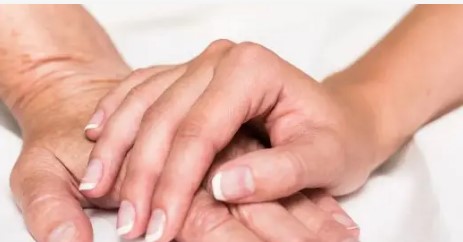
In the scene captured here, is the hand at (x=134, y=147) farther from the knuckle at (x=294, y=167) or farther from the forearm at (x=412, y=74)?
the forearm at (x=412, y=74)

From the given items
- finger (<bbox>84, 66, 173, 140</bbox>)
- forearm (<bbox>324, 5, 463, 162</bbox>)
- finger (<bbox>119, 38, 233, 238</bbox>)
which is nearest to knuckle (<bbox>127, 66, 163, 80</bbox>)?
finger (<bbox>84, 66, 173, 140</bbox>)

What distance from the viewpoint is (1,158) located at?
3.44ft

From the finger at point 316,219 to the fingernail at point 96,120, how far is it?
237mm

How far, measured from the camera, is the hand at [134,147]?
825mm

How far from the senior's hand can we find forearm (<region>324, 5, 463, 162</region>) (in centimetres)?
6

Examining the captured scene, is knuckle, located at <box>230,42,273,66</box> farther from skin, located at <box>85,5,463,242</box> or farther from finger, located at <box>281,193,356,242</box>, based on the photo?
finger, located at <box>281,193,356,242</box>

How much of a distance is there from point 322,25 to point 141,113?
1.51ft

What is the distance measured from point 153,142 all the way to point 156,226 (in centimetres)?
9

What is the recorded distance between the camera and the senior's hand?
0.81 metres

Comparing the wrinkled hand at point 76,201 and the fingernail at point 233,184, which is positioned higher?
the fingernail at point 233,184

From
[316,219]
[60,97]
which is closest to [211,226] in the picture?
[316,219]

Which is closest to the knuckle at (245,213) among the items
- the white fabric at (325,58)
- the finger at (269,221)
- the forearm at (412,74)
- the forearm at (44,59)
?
the finger at (269,221)

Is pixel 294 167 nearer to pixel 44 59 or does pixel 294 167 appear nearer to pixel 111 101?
pixel 111 101

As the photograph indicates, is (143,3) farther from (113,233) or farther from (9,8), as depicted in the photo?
(113,233)
